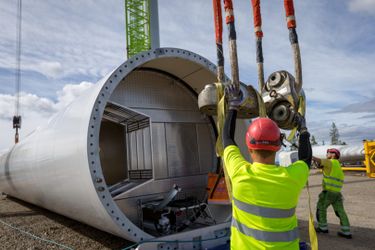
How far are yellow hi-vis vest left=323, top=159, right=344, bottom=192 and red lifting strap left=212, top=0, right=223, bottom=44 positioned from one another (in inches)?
146

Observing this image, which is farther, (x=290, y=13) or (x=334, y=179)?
(x=334, y=179)

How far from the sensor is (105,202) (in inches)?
128

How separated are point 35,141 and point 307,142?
15.7ft

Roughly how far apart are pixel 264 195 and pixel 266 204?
6 cm

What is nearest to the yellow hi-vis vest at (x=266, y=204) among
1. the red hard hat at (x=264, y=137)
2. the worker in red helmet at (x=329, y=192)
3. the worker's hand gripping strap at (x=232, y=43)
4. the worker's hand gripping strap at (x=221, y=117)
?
the red hard hat at (x=264, y=137)

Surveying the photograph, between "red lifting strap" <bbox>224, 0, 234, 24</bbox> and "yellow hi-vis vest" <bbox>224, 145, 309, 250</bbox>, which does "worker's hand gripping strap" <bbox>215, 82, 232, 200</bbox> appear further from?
"yellow hi-vis vest" <bbox>224, 145, 309, 250</bbox>

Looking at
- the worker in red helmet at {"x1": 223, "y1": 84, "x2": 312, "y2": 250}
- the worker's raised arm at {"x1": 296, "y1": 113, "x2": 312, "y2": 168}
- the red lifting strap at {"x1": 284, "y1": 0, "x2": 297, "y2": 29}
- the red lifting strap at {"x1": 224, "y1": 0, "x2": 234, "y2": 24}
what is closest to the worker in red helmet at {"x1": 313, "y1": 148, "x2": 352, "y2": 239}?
the worker's raised arm at {"x1": 296, "y1": 113, "x2": 312, "y2": 168}

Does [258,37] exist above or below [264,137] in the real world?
above

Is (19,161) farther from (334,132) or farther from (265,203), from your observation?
(334,132)

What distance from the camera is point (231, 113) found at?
8.36 ft

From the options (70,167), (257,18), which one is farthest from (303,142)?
(70,167)

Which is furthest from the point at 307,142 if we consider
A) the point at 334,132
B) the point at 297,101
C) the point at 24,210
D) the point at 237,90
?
the point at 334,132

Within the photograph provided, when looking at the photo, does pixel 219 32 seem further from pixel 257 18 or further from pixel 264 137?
pixel 264 137

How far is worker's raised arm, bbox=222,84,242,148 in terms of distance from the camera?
7.89ft
